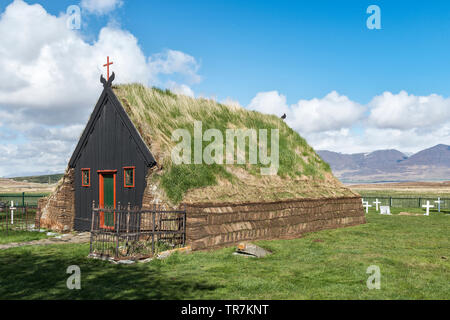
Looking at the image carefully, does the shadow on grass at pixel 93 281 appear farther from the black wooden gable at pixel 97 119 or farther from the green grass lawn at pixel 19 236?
the black wooden gable at pixel 97 119

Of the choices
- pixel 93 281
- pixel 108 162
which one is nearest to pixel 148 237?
pixel 93 281

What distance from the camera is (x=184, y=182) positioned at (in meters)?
14.2

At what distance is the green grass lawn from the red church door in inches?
110

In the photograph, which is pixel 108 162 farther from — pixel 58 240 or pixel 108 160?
pixel 58 240

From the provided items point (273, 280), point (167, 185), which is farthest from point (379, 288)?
point (167, 185)

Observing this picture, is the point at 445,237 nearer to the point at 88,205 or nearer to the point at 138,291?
the point at 138,291

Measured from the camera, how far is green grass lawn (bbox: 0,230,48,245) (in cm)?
1512

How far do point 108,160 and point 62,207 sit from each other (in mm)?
4164

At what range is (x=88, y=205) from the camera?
60.2 ft

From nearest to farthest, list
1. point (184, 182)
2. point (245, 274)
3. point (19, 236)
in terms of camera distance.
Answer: point (245, 274)
point (184, 182)
point (19, 236)

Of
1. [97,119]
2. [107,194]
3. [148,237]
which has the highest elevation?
[97,119]

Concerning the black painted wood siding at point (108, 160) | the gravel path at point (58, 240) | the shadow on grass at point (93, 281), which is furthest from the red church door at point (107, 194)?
the shadow on grass at point (93, 281)

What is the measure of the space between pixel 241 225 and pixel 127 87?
900 cm

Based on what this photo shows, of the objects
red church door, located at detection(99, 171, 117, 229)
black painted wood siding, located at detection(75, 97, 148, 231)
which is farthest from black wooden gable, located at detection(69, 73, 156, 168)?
red church door, located at detection(99, 171, 117, 229)
